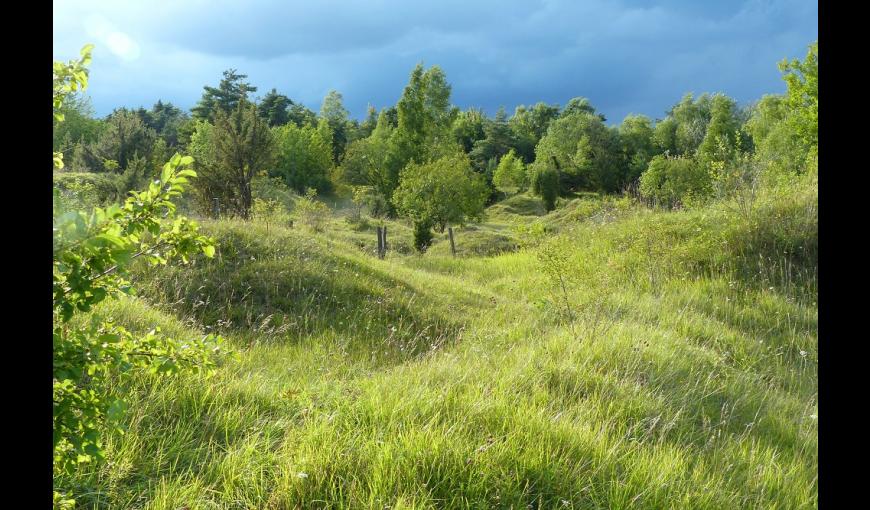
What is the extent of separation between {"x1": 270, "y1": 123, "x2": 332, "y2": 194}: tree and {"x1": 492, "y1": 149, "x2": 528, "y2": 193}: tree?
53.9ft

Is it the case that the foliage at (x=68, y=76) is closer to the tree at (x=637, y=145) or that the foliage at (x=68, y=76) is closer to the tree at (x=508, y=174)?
the tree at (x=508, y=174)

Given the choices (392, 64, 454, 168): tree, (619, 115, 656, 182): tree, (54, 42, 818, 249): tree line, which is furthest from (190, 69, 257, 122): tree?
(619, 115, 656, 182): tree

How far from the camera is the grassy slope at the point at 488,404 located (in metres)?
2.75

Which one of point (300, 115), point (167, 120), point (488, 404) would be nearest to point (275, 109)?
point (300, 115)

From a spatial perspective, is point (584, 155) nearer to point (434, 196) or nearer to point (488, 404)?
point (434, 196)

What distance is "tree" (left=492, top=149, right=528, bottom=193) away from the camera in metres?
52.1

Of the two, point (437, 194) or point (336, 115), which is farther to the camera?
point (336, 115)

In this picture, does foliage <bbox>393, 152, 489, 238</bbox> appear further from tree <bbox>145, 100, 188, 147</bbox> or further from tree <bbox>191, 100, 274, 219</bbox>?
tree <bbox>145, 100, 188, 147</bbox>

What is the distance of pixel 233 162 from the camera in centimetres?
2948

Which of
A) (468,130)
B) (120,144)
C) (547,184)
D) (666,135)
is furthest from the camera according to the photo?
(468,130)

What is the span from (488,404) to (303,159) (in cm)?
4907

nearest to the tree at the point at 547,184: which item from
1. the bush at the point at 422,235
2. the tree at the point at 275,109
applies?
the bush at the point at 422,235
